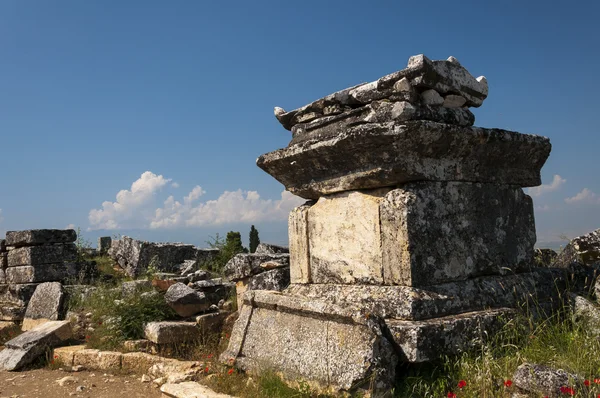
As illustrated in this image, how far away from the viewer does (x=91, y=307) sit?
8094 millimetres

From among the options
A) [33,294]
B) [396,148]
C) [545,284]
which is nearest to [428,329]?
[396,148]

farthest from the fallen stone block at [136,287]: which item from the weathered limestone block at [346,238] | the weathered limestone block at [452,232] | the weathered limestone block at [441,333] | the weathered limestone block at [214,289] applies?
the weathered limestone block at [441,333]

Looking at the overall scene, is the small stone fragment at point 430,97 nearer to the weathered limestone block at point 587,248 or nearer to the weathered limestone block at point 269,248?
the weathered limestone block at point 587,248

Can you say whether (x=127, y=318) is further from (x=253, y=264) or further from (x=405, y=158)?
(x=405, y=158)

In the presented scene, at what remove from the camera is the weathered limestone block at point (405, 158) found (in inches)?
145

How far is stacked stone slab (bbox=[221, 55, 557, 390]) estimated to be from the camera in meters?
3.49

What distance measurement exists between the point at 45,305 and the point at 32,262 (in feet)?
3.87

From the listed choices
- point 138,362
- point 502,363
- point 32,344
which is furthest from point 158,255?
point 502,363

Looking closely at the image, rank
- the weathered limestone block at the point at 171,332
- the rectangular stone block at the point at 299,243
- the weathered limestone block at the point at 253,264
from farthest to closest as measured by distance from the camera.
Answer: the weathered limestone block at the point at 253,264 → the weathered limestone block at the point at 171,332 → the rectangular stone block at the point at 299,243

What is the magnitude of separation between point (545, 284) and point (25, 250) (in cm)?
880

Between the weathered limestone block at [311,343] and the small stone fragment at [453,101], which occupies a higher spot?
the small stone fragment at [453,101]

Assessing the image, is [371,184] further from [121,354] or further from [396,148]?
[121,354]

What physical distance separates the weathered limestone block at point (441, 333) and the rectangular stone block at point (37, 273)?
8.04 meters

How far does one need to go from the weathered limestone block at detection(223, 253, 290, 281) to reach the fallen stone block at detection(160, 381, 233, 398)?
2061 mm
